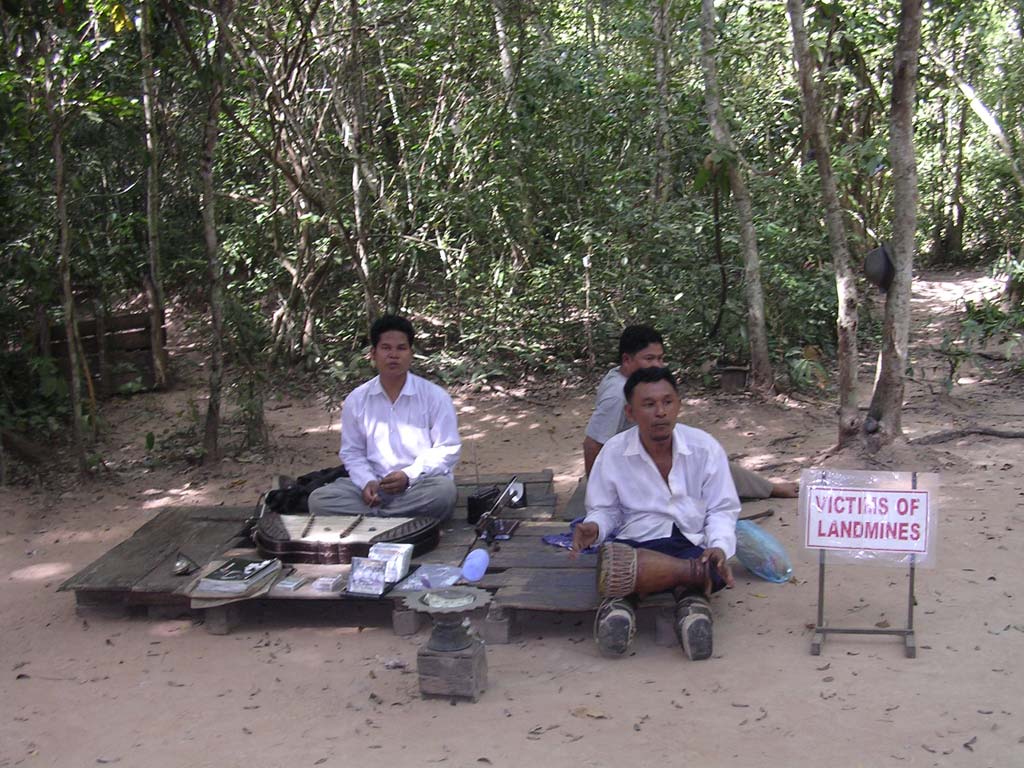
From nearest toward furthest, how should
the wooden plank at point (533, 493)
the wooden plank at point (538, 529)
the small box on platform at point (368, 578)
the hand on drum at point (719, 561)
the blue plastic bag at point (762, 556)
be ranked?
the hand on drum at point (719, 561) < the small box on platform at point (368, 578) < the blue plastic bag at point (762, 556) < the wooden plank at point (538, 529) < the wooden plank at point (533, 493)

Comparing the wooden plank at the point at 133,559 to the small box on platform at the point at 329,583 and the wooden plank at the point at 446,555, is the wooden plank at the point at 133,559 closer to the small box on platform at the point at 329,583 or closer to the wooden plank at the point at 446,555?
the small box on platform at the point at 329,583

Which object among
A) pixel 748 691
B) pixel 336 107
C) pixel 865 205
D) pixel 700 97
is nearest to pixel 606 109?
pixel 700 97

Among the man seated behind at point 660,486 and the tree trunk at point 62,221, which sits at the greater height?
the tree trunk at point 62,221

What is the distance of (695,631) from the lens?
372 cm

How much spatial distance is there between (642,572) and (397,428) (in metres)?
1.85

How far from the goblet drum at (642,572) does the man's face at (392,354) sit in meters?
1.75

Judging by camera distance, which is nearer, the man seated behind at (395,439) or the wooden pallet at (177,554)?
the wooden pallet at (177,554)

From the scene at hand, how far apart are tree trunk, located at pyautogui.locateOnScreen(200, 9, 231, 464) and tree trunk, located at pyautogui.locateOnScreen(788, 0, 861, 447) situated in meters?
3.84

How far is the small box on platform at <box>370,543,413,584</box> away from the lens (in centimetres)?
431

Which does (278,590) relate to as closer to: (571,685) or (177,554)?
(177,554)

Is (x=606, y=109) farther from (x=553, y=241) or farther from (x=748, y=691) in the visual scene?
(x=748, y=691)

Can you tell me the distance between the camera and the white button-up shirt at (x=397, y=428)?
5207 millimetres

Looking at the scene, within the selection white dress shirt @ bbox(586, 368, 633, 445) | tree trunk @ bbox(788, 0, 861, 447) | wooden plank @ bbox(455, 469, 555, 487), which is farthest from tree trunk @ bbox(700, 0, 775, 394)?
white dress shirt @ bbox(586, 368, 633, 445)

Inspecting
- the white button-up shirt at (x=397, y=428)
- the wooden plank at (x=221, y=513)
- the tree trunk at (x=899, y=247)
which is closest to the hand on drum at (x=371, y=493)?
the white button-up shirt at (x=397, y=428)
